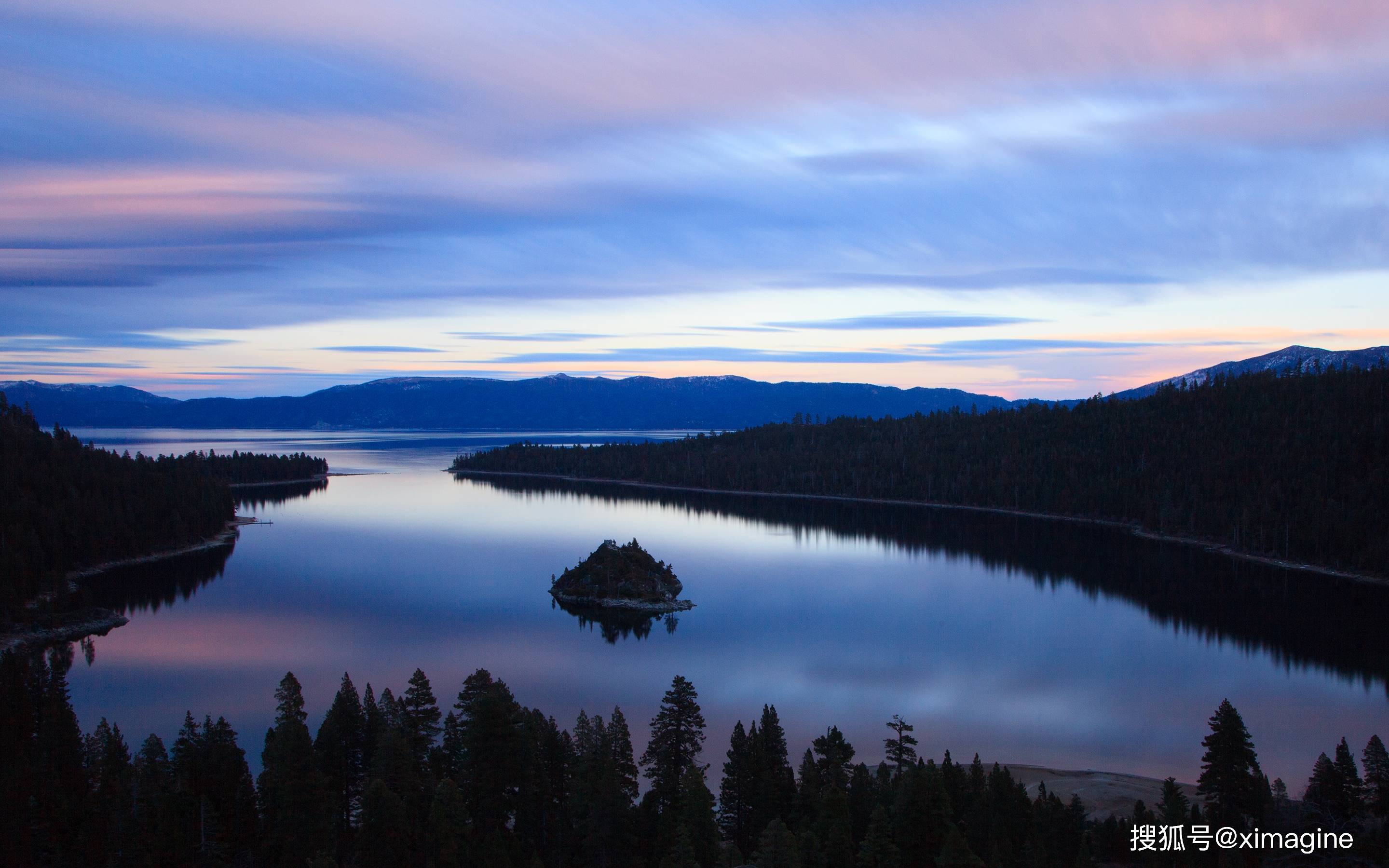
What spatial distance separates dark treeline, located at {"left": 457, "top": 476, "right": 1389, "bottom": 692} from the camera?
183 ft

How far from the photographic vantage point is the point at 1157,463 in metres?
119

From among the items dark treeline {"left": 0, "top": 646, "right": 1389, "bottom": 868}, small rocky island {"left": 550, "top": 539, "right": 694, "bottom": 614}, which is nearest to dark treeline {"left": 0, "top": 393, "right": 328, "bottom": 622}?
small rocky island {"left": 550, "top": 539, "right": 694, "bottom": 614}

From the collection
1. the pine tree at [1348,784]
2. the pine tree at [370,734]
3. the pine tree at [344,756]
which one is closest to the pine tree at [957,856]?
the pine tree at [1348,784]

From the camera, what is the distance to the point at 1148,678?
47.5 metres

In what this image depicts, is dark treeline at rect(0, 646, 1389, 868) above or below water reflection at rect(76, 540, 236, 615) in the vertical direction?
above

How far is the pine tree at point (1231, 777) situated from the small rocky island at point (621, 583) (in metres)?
42.7

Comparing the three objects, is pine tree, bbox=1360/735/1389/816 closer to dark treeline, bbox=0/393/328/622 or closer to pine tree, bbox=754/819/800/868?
pine tree, bbox=754/819/800/868

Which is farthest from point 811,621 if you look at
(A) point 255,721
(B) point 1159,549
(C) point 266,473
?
(C) point 266,473

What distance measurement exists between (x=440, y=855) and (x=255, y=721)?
794 inches

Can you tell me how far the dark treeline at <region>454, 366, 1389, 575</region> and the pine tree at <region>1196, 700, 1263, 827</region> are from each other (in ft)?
210

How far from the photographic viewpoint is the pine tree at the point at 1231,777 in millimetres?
25391

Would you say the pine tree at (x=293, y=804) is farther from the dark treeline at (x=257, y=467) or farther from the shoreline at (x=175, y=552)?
the dark treeline at (x=257, y=467)

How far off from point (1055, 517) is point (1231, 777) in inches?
4026

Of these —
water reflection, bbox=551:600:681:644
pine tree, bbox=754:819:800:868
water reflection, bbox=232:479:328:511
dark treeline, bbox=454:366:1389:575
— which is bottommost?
water reflection, bbox=551:600:681:644
